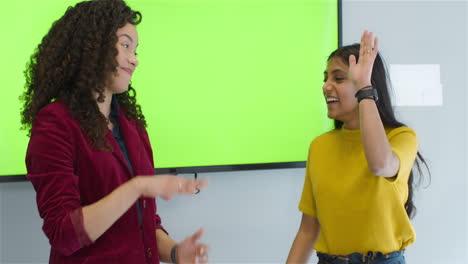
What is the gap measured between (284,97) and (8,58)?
4.36 ft

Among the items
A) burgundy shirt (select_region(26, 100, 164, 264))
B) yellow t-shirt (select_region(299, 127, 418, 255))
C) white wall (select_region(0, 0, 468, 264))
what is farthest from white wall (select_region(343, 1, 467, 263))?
burgundy shirt (select_region(26, 100, 164, 264))

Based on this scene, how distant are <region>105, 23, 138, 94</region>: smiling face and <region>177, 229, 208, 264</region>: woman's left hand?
Answer: 503 mm

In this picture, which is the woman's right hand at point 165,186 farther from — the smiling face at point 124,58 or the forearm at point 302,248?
the forearm at point 302,248

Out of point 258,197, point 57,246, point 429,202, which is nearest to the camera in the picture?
point 57,246

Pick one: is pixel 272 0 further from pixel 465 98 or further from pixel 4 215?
pixel 4 215

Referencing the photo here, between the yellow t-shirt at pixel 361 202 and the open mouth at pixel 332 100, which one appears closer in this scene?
the yellow t-shirt at pixel 361 202

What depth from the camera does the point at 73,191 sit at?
1200 mm

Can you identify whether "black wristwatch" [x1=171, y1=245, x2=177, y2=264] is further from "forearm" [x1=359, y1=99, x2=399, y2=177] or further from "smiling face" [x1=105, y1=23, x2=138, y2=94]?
"forearm" [x1=359, y1=99, x2=399, y2=177]

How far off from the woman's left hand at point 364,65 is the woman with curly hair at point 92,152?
2.24ft

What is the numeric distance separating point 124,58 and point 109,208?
47 centimetres

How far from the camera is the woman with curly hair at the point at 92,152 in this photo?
116 cm

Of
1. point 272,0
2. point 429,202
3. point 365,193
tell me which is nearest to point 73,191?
point 365,193

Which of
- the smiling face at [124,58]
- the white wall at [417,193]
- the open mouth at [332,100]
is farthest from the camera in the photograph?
the white wall at [417,193]

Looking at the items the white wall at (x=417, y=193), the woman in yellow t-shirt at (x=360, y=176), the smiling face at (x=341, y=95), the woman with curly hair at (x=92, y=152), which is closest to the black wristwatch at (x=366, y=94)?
the woman in yellow t-shirt at (x=360, y=176)
